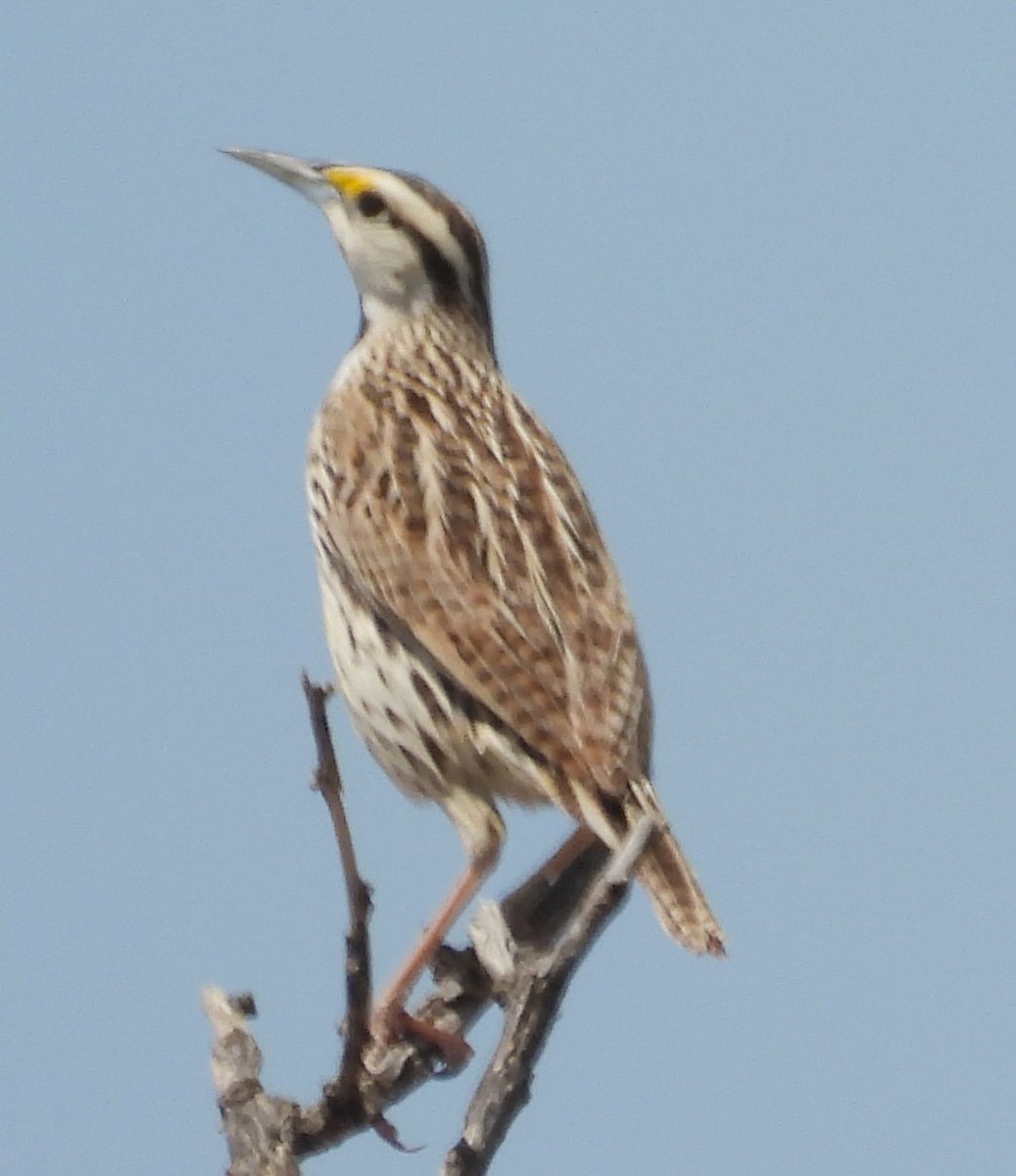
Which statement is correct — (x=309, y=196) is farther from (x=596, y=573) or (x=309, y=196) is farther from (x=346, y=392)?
(x=596, y=573)

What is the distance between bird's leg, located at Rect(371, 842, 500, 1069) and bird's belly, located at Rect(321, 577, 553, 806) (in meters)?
0.26

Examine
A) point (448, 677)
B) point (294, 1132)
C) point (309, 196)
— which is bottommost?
point (294, 1132)

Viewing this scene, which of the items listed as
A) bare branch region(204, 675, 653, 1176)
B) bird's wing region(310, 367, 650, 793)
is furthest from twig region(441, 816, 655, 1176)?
bird's wing region(310, 367, 650, 793)

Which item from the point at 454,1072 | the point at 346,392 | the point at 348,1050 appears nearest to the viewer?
the point at 348,1050

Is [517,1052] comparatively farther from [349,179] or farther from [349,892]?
[349,179]

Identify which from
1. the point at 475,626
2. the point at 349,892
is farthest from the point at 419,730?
the point at 349,892

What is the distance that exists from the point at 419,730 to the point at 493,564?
0.67 metres

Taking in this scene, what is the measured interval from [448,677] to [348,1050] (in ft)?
6.81

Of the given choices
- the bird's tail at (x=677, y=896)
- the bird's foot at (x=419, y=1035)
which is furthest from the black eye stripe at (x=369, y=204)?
the bird's foot at (x=419, y=1035)

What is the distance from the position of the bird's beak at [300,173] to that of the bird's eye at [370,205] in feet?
0.48

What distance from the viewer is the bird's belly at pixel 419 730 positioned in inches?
337

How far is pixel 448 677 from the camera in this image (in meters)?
8.68

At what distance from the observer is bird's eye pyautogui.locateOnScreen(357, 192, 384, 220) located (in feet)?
35.0

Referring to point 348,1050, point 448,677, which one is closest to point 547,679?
point 448,677
